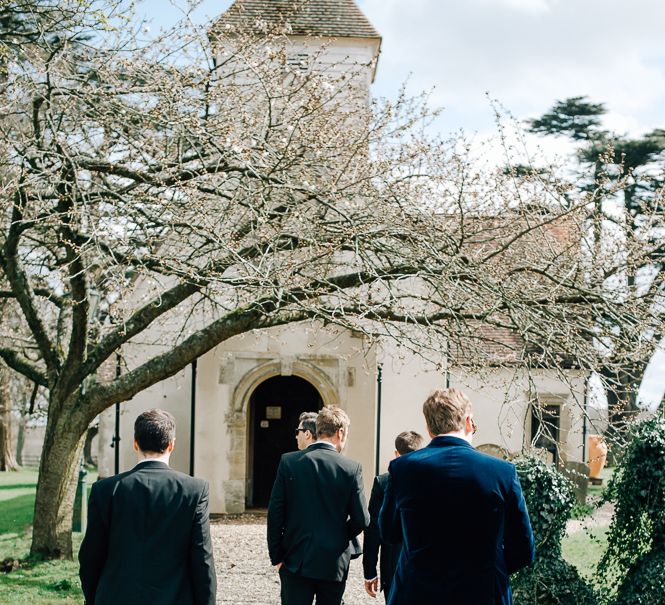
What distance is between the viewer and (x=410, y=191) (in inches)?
408

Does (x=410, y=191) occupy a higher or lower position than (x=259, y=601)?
higher

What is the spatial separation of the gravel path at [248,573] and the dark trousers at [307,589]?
13.3ft

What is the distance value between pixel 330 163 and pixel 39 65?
3.52 meters

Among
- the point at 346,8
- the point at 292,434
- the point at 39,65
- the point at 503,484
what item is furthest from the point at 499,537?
the point at 346,8

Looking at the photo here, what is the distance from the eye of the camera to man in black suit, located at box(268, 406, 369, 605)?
5473 millimetres

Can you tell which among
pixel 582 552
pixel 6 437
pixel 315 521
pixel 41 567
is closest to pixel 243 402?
pixel 41 567

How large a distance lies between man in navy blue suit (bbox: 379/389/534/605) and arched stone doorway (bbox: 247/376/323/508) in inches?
639

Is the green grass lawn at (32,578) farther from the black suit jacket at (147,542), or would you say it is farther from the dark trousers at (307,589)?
the black suit jacket at (147,542)

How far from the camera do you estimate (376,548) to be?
5.89 metres

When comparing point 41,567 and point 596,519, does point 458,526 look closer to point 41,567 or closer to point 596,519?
point 41,567

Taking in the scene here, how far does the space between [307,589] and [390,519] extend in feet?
5.49

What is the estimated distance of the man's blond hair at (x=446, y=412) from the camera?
13.0ft


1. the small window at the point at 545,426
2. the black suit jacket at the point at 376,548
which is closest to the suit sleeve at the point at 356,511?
the black suit jacket at the point at 376,548

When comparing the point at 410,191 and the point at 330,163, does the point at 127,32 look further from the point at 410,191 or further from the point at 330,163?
the point at 410,191
